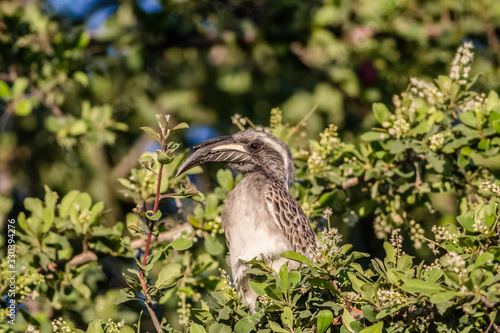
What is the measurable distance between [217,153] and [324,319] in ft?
5.33

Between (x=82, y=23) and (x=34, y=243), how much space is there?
9.26 ft

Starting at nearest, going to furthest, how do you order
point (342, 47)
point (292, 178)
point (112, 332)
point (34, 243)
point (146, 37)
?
point (112, 332)
point (34, 243)
point (292, 178)
point (146, 37)
point (342, 47)

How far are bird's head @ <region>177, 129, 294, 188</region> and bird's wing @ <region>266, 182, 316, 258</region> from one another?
0.27 m

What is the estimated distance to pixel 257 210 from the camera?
11.0 ft

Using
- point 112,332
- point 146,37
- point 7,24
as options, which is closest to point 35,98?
point 7,24

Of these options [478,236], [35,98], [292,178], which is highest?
[35,98]

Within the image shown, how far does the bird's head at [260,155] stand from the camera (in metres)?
3.68

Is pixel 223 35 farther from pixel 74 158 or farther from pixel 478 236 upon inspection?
pixel 478 236

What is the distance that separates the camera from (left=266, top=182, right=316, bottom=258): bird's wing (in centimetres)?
333

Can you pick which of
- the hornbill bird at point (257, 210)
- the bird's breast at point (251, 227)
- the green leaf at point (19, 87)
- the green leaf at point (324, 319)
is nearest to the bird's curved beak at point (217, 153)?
the hornbill bird at point (257, 210)

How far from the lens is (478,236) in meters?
2.27

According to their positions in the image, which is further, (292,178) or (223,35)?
(223,35)

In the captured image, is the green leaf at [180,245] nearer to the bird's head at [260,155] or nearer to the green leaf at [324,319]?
the green leaf at [324,319]

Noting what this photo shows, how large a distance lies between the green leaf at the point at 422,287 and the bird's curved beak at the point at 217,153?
5.29ft
